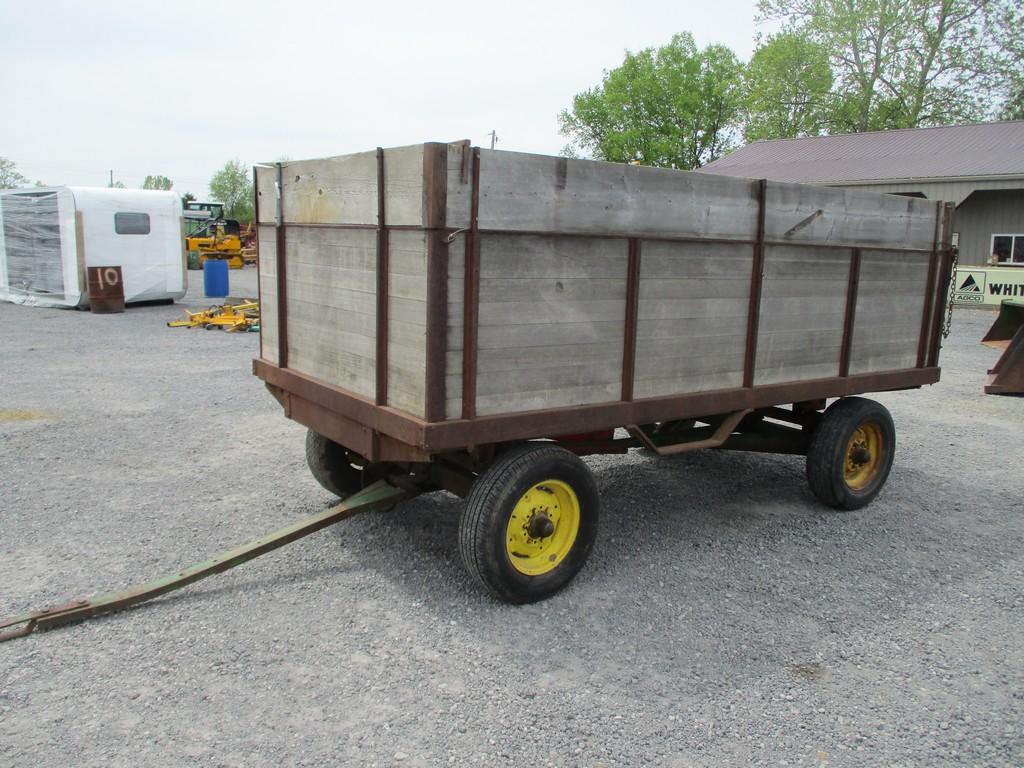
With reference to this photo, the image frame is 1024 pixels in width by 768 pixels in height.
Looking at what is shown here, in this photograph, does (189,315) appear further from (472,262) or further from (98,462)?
(472,262)

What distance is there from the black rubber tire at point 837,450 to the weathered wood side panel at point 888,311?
0.92 feet

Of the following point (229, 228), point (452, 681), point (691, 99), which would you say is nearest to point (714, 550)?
point (452, 681)

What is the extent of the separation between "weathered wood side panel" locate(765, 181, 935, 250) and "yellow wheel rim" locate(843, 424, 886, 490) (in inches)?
53.2

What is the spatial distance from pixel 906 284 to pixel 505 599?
3.80 meters

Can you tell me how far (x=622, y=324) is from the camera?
435 centimetres

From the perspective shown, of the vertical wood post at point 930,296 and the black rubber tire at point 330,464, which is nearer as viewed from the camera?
the black rubber tire at point 330,464

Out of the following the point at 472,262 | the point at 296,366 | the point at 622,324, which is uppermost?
the point at 472,262

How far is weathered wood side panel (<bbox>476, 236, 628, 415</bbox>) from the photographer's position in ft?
12.7

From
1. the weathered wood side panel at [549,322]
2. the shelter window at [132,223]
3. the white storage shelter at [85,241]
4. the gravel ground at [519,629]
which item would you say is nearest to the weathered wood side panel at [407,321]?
the weathered wood side panel at [549,322]

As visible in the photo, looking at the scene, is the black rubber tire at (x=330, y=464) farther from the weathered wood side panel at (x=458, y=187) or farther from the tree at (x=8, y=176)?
the tree at (x=8, y=176)

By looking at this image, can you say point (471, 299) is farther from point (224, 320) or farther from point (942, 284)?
point (224, 320)

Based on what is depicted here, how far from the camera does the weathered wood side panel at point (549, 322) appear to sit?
3861mm

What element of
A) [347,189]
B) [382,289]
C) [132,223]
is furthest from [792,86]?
[382,289]

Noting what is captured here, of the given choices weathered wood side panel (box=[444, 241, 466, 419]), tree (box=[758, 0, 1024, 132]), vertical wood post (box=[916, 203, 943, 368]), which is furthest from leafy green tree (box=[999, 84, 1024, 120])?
weathered wood side panel (box=[444, 241, 466, 419])
